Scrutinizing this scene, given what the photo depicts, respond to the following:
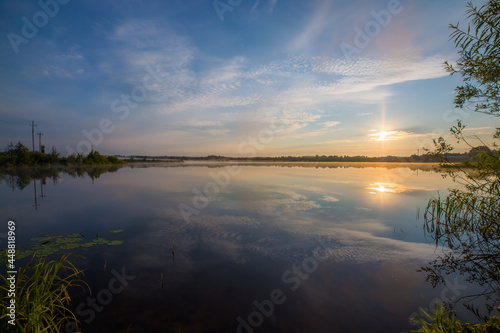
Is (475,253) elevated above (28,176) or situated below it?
below

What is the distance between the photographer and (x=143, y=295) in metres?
4.80

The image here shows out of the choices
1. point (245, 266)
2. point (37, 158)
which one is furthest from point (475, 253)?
point (37, 158)

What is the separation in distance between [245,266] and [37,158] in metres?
52.5

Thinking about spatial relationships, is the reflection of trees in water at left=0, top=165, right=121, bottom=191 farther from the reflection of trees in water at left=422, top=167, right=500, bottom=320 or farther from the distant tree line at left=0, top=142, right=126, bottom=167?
the reflection of trees in water at left=422, top=167, right=500, bottom=320

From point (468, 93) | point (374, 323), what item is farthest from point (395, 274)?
point (468, 93)

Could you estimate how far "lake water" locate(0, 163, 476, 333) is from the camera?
4.24 m

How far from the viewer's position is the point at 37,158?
137ft

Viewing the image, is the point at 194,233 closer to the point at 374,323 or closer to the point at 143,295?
the point at 143,295

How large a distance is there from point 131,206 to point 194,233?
245 inches

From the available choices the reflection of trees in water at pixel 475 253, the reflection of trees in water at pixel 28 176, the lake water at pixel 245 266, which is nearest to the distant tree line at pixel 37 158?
the reflection of trees in water at pixel 28 176

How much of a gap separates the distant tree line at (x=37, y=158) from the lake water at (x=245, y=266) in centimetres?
3643

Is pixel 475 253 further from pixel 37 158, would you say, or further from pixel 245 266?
pixel 37 158

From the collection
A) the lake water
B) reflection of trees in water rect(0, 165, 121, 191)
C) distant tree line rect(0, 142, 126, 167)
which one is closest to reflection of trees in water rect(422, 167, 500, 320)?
the lake water

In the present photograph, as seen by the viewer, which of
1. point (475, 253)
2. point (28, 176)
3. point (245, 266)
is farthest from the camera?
point (28, 176)
